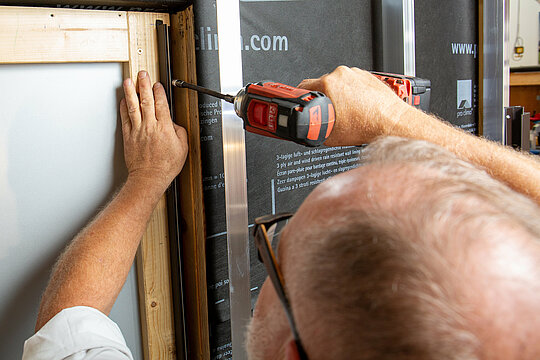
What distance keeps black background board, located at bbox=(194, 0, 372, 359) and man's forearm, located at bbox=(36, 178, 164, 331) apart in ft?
0.60

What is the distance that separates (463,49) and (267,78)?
1.26 metres

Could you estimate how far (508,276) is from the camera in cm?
43

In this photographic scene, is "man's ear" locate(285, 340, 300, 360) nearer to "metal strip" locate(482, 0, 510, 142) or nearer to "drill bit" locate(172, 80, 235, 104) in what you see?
"drill bit" locate(172, 80, 235, 104)

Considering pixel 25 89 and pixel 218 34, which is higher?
pixel 218 34

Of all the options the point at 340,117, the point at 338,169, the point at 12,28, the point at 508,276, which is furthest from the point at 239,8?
the point at 508,276

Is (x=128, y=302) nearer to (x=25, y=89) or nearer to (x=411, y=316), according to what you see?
(x=25, y=89)

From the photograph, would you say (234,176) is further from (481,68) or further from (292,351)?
(481,68)

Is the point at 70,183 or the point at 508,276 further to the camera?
the point at 70,183

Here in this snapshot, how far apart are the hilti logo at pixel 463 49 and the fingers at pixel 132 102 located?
1.54 m

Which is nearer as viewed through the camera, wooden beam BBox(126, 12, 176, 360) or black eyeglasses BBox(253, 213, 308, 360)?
black eyeglasses BBox(253, 213, 308, 360)

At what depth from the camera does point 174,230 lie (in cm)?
122

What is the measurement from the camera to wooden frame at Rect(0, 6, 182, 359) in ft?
3.12

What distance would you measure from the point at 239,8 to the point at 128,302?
80 cm

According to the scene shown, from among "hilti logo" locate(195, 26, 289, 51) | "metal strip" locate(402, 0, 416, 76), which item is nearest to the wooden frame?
"hilti logo" locate(195, 26, 289, 51)
